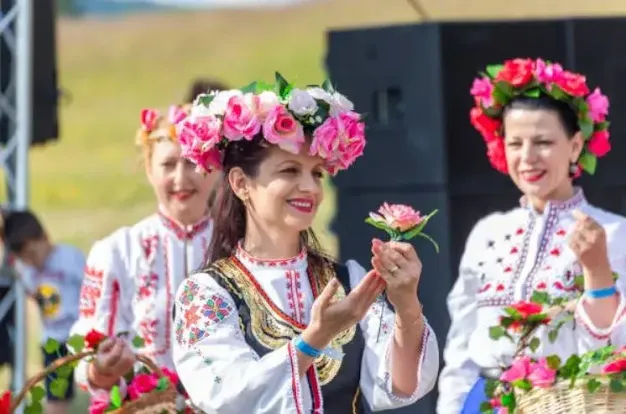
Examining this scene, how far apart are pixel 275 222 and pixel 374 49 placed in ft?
7.07

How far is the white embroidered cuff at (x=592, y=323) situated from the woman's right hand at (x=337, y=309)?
2.95 ft

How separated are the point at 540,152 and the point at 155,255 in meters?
1.10

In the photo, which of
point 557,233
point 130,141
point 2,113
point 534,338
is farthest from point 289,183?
point 130,141

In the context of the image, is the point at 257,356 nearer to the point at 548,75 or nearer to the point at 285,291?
the point at 285,291

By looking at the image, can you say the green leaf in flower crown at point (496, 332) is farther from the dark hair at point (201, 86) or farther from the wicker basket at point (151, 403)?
the dark hair at point (201, 86)

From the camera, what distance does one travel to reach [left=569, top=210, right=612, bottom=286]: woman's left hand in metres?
4.04

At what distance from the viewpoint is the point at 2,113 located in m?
5.96

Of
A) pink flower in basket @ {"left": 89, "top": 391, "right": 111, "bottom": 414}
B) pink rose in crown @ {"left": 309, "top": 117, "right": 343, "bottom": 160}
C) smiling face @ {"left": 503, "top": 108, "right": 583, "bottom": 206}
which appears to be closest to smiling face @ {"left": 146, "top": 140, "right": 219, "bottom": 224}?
pink flower in basket @ {"left": 89, "top": 391, "right": 111, "bottom": 414}

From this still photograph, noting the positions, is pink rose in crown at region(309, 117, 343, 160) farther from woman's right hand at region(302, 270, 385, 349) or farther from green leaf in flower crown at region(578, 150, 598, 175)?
green leaf in flower crown at region(578, 150, 598, 175)

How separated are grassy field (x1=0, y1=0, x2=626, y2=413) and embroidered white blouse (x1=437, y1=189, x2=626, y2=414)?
39.8 ft

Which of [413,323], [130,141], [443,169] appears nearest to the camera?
[413,323]

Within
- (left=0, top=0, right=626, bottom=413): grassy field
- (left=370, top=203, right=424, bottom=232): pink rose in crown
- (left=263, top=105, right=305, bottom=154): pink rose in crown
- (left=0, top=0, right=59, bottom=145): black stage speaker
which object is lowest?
(left=370, top=203, right=424, bottom=232): pink rose in crown

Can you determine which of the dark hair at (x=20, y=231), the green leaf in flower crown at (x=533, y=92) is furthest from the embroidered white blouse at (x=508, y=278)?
the dark hair at (x=20, y=231)

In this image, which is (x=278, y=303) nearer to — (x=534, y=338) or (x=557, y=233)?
(x=534, y=338)
